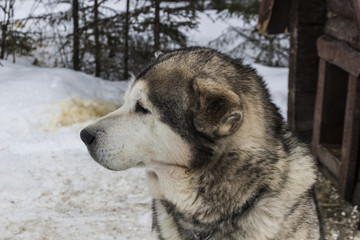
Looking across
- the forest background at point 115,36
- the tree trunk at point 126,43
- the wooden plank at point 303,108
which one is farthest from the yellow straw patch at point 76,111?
the wooden plank at point 303,108

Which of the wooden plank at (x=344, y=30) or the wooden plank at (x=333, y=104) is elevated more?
the wooden plank at (x=344, y=30)

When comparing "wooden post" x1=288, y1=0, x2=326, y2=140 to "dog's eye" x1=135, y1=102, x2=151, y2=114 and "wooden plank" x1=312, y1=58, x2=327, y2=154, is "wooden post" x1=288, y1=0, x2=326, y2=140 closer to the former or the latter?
"wooden plank" x1=312, y1=58, x2=327, y2=154

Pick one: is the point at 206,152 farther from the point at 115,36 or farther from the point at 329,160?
the point at 115,36

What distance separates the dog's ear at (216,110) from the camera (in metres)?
2.26

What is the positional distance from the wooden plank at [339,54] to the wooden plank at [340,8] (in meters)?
0.36

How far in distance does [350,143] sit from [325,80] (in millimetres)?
1192

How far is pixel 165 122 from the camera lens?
2506 mm

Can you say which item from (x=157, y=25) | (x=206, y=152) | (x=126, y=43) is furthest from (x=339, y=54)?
(x=126, y=43)

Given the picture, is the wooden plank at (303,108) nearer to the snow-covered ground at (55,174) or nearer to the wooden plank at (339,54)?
the wooden plank at (339,54)

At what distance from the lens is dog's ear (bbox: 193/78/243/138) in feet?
7.42

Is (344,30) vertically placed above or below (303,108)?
above

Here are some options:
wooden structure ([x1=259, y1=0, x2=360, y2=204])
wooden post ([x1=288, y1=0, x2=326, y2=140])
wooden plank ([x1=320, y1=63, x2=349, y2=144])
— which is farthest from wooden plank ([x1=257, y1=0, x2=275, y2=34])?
wooden plank ([x1=320, y1=63, x2=349, y2=144])

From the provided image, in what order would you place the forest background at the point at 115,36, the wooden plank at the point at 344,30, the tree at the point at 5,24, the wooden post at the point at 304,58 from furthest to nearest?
the forest background at the point at 115,36
the tree at the point at 5,24
the wooden post at the point at 304,58
the wooden plank at the point at 344,30

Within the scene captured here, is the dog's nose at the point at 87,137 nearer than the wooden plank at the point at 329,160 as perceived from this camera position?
Yes
